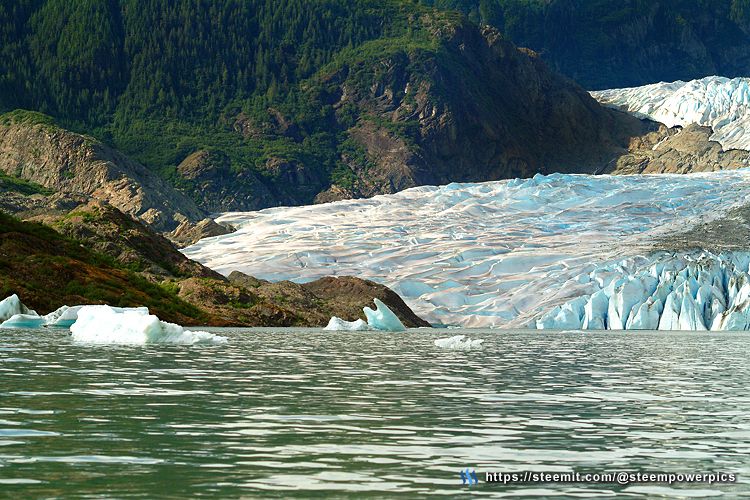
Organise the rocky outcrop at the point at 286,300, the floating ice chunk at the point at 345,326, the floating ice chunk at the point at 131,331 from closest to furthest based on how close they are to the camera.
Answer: the floating ice chunk at the point at 131,331 < the floating ice chunk at the point at 345,326 < the rocky outcrop at the point at 286,300

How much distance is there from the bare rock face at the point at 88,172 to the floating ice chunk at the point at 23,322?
339 ft

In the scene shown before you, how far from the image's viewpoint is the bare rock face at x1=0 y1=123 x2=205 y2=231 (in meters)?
156

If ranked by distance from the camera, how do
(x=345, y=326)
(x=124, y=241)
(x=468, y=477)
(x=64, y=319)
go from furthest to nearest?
1. (x=124, y=241)
2. (x=345, y=326)
3. (x=64, y=319)
4. (x=468, y=477)

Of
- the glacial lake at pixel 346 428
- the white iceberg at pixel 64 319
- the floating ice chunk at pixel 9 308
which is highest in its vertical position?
the glacial lake at pixel 346 428

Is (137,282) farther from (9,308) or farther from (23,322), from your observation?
(23,322)

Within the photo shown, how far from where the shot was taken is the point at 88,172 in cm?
16325

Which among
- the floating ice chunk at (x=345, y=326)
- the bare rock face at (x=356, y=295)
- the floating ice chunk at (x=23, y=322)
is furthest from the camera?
the bare rock face at (x=356, y=295)

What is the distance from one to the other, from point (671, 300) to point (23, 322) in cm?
5261

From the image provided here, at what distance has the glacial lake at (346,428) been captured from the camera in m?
10.6

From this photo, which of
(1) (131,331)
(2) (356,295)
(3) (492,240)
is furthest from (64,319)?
(3) (492,240)

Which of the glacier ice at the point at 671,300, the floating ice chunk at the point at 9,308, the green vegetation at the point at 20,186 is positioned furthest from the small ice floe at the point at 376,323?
the green vegetation at the point at 20,186

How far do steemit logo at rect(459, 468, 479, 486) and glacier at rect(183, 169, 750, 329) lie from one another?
251ft

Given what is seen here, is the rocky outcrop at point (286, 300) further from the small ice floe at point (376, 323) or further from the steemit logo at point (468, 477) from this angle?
the steemit logo at point (468, 477)

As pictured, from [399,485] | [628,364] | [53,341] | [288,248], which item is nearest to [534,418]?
[399,485]
